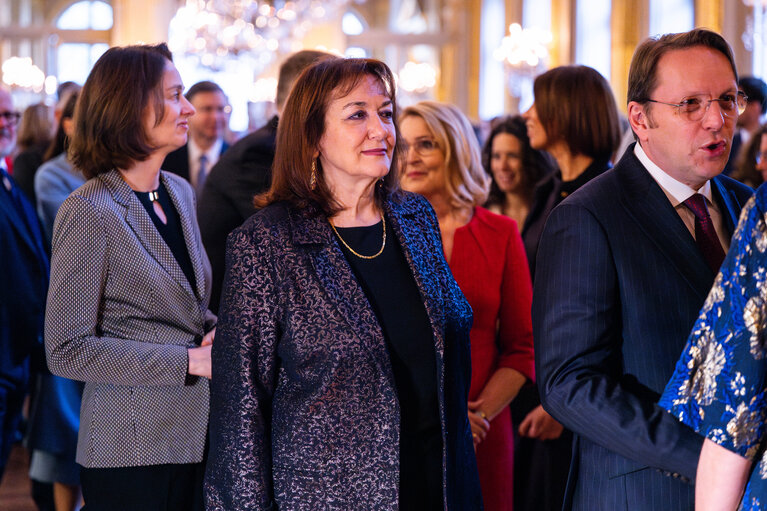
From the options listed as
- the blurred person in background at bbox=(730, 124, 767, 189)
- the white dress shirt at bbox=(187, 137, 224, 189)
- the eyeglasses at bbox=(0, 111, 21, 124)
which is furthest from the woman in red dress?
the white dress shirt at bbox=(187, 137, 224, 189)

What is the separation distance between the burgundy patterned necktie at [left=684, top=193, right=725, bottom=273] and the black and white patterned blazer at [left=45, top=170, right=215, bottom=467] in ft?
4.47

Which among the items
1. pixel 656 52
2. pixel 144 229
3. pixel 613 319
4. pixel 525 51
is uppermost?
pixel 525 51

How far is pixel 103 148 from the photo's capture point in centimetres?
257

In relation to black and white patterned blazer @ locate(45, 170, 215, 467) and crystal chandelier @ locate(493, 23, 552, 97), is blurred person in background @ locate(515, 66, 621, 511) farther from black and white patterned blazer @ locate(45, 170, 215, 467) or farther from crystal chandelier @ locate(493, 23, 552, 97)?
crystal chandelier @ locate(493, 23, 552, 97)

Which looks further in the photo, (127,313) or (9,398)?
(9,398)

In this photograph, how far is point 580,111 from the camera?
336 centimetres

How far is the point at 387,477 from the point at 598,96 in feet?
6.15

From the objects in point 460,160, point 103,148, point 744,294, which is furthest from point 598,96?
Result: point 744,294

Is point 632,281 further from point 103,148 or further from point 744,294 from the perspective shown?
point 103,148

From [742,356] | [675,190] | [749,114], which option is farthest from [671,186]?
[749,114]

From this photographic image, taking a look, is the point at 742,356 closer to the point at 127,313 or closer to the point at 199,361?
the point at 199,361

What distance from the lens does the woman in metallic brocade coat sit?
6.68ft

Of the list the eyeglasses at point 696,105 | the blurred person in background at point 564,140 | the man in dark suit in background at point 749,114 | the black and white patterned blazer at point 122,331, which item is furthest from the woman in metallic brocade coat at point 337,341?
the man in dark suit in background at point 749,114

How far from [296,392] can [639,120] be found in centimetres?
100
